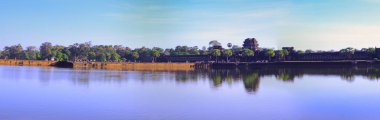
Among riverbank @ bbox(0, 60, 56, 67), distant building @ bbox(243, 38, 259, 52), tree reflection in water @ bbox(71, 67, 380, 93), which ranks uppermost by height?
distant building @ bbox(243, 38, 259, 52)

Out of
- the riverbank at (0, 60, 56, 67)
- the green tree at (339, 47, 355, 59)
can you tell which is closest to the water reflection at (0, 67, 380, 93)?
the riverbank at (0, 60, 56, 67)

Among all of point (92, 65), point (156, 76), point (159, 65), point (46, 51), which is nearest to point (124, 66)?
point (92, 65)

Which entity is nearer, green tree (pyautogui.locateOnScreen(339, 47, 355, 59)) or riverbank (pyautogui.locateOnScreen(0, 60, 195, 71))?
riverbank (pyautogui.locateOnScreen(0, 60, 195, 71))

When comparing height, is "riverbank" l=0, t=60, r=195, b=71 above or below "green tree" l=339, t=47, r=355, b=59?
below

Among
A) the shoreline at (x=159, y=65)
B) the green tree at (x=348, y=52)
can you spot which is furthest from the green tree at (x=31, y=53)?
the green tree at (x=348, y=52)

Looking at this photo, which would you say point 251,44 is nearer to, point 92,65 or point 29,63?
point 92,65

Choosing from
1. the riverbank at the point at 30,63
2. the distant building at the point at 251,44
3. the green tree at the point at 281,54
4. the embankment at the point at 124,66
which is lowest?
the embankment at the point at 124,66

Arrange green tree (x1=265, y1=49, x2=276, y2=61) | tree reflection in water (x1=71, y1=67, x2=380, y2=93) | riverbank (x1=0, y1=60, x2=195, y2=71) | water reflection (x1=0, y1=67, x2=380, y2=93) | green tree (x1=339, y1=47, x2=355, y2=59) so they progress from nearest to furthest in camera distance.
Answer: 1. water reflection (x1=0, y1=67, x2=380, y2=93)
2. tree reflection in water (x1=71, y1=67, x2=380, y2=93)
3. riverbank (x1=0, y1=60, x2=195, y2=71)
4. green tree (x1=339, y1=47, x2=355, y2=59)
5. green tree (x1=265, y1=49, x2=276, y2=61)

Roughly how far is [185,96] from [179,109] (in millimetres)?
6881

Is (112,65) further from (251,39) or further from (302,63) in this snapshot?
(251,39)

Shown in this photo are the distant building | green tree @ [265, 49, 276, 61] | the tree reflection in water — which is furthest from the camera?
A: the distant building

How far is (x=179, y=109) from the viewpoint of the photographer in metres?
22.8

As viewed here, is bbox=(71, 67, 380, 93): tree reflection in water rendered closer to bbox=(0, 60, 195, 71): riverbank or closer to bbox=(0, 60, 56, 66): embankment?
bbox=(0, 60, 195, 71): riverbank

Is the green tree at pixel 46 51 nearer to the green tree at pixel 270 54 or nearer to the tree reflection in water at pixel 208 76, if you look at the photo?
the green tree at pixel 270 54
